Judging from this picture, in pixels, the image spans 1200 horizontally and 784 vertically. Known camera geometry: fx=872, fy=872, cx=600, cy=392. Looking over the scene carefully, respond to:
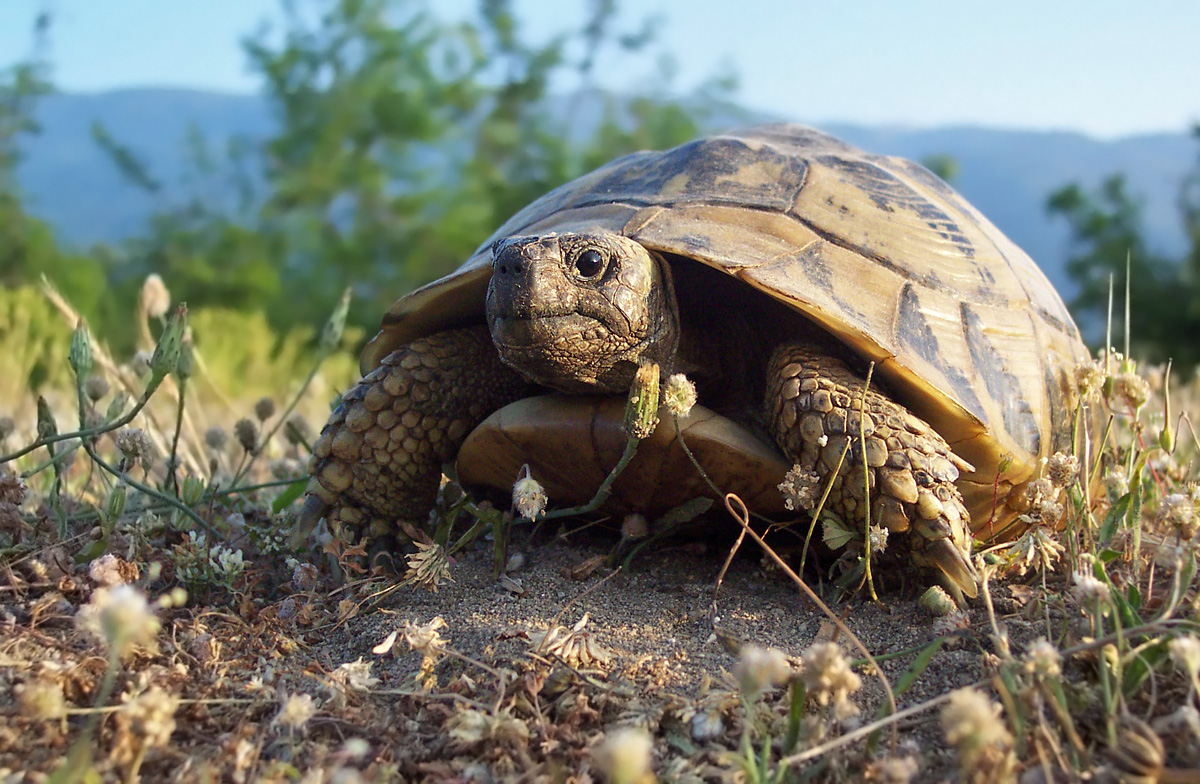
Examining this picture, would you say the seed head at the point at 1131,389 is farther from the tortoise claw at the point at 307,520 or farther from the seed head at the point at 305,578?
the tortoise claw at the point at 307,520

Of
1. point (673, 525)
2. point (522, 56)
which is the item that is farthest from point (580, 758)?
point (522, 56)

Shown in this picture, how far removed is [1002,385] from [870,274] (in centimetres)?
47

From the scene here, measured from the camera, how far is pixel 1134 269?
14734 mm

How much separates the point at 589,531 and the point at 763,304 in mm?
814

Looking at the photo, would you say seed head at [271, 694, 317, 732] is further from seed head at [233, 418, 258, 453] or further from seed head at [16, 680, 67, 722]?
seed head at [233, 418, 258, 453]

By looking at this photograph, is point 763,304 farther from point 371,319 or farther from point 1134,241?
point 1134,241

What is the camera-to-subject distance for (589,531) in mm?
2494

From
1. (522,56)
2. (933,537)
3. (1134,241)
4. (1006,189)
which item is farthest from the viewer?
(1006,189)

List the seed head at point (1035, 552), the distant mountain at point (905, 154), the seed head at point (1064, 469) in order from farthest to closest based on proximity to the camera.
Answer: the distant mountain at point (905, 154)
the seed head at point (1064, 469)
the seed head at point (1035, 552)

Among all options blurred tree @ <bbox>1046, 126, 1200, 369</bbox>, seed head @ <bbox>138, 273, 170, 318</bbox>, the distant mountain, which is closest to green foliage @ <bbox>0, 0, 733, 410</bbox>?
blurred tree @ <bbox>1046, 126, 1200, 369</bbox>

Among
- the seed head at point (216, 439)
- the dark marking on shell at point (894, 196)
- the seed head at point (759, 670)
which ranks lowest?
the seed head at point (216, 439)

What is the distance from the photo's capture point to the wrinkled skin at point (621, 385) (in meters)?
1.91

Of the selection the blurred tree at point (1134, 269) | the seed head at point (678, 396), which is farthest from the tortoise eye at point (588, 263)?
the blurred tree at point (1134, 269)

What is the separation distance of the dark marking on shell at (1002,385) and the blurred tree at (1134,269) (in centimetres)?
1199
